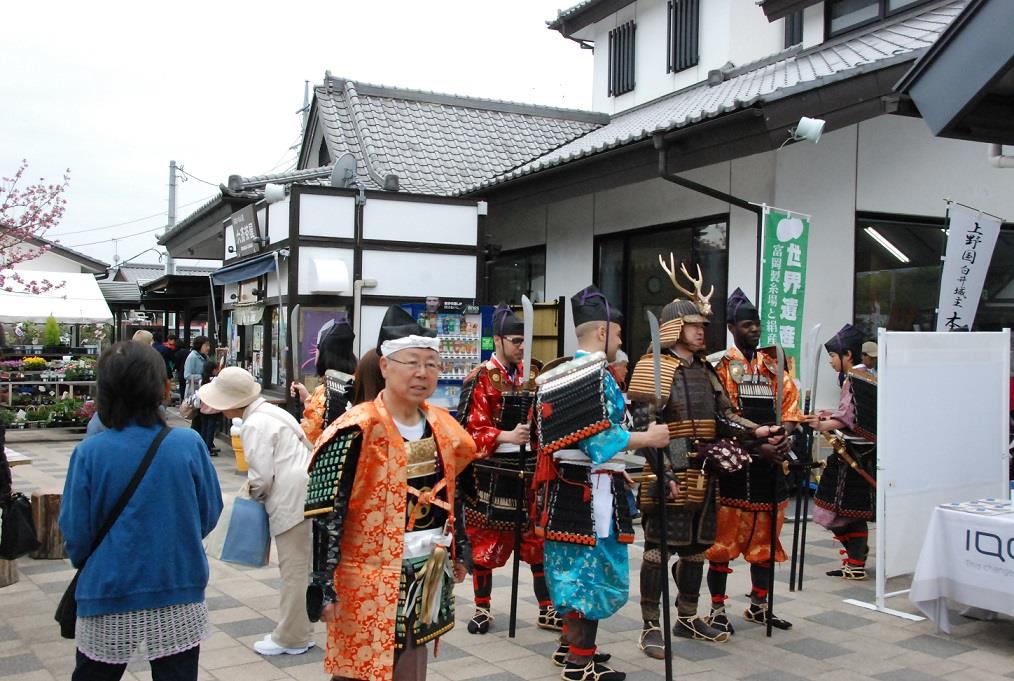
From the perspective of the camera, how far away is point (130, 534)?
120 inches

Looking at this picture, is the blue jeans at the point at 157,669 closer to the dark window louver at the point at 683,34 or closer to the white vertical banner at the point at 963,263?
the white vertical banner at the point at 963,263

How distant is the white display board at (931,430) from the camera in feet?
19.6

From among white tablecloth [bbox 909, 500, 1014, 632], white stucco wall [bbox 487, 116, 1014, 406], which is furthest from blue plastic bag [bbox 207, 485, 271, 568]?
white stucco wall [bbox 487, 116, 1014, 406]

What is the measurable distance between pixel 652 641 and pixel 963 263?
16.2 feet

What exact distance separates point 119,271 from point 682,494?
37.4 meters

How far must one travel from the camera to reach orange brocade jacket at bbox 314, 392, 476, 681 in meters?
3.15

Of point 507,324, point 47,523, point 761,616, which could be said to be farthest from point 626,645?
point 47,523

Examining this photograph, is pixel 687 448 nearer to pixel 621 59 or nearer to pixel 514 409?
pixel 514 409

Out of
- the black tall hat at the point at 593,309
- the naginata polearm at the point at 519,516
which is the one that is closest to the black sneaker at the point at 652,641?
the naginata polearm at the point at 519,516

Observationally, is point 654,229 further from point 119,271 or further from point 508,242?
point 119,271

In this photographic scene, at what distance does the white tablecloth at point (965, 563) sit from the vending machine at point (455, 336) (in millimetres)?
5900

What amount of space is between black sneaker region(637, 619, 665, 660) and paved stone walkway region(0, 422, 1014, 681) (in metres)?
0.06

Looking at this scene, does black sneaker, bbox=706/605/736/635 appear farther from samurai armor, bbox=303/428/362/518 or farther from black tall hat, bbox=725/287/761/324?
samurai armor, bbox=303/428/362/518

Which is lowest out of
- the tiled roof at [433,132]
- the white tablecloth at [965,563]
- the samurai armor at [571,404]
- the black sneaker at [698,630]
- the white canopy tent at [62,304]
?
the black sneaker at [698,630]
